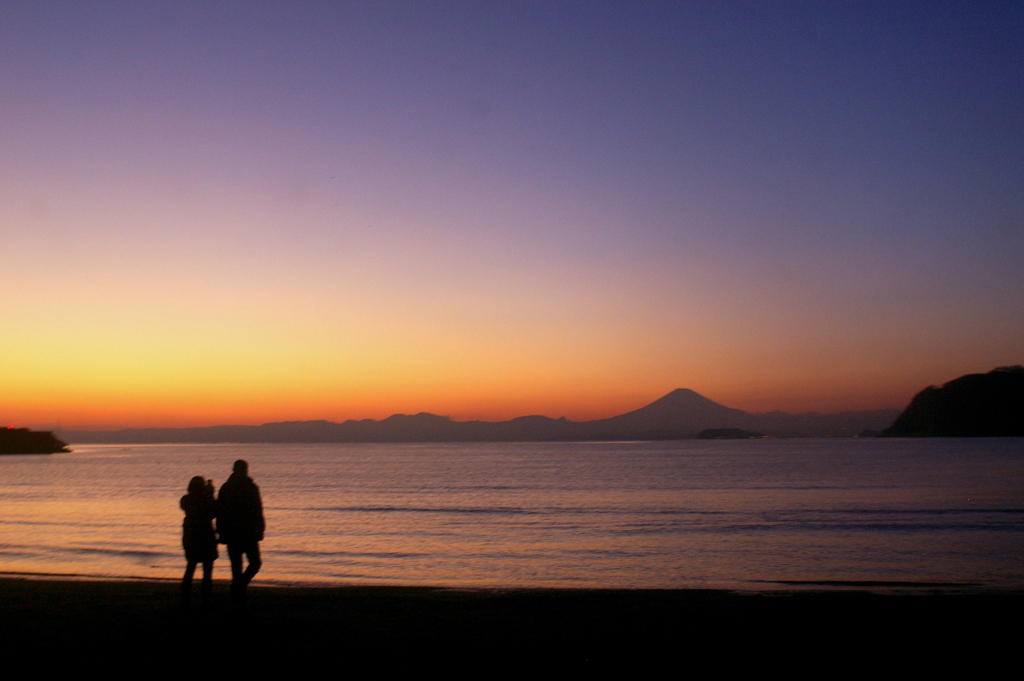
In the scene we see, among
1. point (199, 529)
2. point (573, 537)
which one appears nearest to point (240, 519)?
point (199, 529)

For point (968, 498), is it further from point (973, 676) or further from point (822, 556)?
point (973, 676)

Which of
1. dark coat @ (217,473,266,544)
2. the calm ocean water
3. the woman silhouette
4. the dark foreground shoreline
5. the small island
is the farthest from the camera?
the small island

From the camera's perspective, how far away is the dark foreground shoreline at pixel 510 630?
6504 millimetres

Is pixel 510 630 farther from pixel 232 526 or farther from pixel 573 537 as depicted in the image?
pixel 573 537

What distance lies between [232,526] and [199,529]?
Answer: 81 cm

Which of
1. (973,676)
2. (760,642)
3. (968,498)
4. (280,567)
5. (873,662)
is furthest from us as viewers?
(968,498)

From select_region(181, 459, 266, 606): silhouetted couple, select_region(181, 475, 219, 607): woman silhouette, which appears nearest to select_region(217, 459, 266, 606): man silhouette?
select_region(181, 459, 266, 606): silhouetted couple

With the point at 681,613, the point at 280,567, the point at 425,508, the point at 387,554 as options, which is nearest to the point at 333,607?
the point at 681,613

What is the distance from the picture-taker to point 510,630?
7.71 metres

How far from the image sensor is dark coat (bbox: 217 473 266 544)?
844 centimetres

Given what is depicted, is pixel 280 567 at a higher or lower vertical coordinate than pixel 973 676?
lower

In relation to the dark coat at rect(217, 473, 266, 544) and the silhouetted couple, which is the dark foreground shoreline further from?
the dark coat at rect(217, 473, 266, 544)

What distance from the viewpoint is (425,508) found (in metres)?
35.8

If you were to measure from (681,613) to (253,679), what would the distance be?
5.06m
